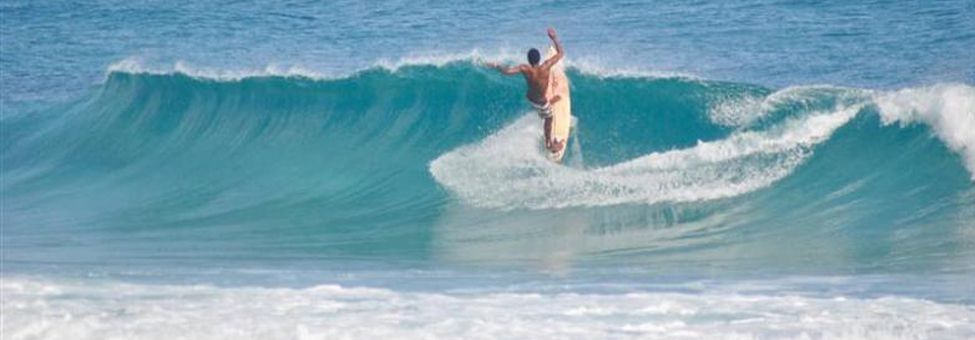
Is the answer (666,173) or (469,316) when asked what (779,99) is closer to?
(666,173)

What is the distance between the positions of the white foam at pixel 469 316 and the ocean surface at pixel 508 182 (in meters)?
0.03

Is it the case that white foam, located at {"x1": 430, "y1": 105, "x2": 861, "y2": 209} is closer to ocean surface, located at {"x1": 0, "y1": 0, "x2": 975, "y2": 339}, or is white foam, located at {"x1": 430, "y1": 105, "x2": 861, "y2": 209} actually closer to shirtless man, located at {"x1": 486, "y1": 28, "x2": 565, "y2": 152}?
ocean surface, located at {"x1": 0, "y1": 0, "x2": 975, "y2": 339}

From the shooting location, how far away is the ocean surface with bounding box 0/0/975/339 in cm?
913

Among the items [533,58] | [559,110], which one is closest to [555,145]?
[559,110]

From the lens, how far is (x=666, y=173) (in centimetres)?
1362

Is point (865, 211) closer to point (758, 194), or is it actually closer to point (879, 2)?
point (758, 194)

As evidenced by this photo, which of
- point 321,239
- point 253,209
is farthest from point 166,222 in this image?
point 321,239

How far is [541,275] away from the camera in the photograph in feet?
35.0

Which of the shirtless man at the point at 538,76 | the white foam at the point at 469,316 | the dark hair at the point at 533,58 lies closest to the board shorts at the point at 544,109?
the shirtless man at the point at 538,76

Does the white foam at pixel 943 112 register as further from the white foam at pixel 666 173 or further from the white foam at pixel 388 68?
the white foam at pixel 388 68

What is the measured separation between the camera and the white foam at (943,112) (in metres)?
12.9

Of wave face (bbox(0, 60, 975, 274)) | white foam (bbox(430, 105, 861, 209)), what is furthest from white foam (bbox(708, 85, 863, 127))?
white foam (bbox(430, 105, 861, 209))

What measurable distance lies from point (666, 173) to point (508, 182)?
1.36 meters

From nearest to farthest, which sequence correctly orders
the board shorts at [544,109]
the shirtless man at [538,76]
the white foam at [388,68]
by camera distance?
the shirtless man at [538,76] < the board shorts at [544,109] < the white foam at [388,68]
